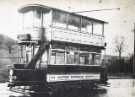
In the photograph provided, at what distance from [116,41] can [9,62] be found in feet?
2.42

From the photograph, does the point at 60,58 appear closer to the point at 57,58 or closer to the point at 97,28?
the point at 57,58

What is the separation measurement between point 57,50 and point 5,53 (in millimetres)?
288

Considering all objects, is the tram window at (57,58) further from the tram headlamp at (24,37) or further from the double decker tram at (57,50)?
the tram headlamp at (24,37)

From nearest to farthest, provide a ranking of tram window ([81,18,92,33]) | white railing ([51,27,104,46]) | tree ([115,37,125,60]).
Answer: white railing ([51,27,104,46]) < tram window ([81,18,92,33]) < tree ([115,37,125,60])

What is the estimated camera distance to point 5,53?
1.43 m

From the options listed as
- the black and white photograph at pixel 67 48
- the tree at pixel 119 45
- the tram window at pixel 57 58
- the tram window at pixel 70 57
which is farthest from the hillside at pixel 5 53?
the tree at pixel 119 45

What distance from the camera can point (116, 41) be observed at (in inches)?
71.7

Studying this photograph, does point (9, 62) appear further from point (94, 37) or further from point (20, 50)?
point (94, 37)

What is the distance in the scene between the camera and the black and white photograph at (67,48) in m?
1.44

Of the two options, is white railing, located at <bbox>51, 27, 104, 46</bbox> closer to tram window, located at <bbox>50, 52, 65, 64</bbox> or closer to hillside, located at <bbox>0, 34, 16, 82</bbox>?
tram window, located at <bbox>50, 52, 65, 64</bbox>

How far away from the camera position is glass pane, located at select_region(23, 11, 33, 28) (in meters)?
1.45

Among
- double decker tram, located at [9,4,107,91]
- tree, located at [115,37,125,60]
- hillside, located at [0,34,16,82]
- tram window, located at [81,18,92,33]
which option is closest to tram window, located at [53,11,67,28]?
double decker tram, located at [9,4,107,91]

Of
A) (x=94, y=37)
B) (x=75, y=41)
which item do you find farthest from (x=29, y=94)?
(x=94, y=37)

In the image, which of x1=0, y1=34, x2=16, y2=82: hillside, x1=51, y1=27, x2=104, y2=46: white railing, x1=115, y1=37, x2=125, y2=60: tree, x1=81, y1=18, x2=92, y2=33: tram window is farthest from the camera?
x1=115, y1=37, x2=125, y2=60: tree
